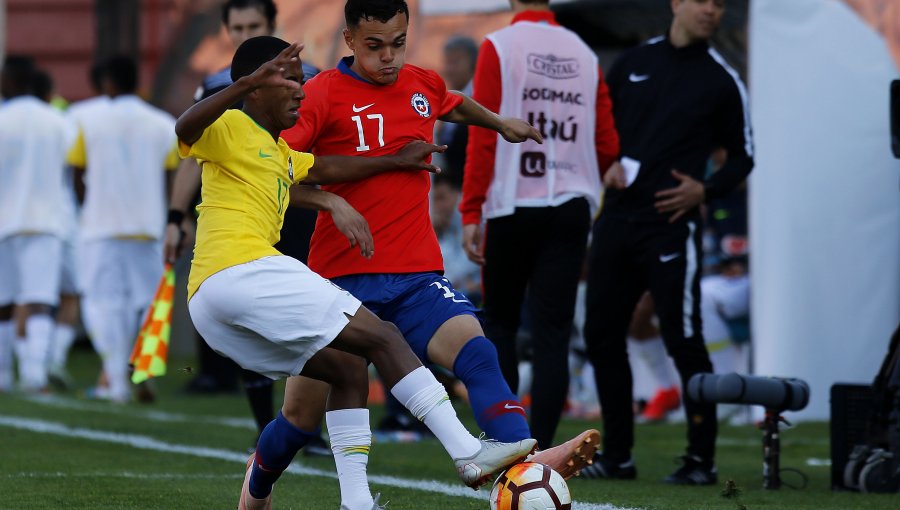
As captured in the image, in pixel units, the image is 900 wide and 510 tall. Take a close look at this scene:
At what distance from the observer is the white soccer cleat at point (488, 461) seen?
4.72m

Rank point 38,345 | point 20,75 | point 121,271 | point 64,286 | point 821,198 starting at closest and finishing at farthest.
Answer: point 821,198 < point 121,271 < point 38,345 < point 20,75 < point 64,286

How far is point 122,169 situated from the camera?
12320 mm

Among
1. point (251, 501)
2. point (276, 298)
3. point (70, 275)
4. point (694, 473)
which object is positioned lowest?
point (70, 275)

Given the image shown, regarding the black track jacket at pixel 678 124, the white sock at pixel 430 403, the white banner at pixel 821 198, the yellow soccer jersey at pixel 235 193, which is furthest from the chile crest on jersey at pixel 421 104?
the white banner at pixel 821 198

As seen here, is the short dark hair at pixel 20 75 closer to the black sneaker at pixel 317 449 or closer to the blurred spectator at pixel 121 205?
the blurred spectator at pixel 121 205

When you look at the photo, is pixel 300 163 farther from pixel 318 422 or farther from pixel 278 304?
pixel 318 422

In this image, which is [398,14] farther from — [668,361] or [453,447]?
[668,361]

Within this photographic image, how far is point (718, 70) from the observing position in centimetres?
699

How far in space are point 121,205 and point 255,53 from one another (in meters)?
7.34

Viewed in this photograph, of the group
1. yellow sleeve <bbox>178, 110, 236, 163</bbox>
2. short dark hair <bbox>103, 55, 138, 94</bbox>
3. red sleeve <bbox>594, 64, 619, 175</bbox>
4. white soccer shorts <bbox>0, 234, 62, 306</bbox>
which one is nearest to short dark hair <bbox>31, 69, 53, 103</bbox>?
short dark hair <bbox>103, 55, 138, 94</bbox>

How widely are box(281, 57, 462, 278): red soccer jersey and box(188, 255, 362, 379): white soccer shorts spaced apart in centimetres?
57

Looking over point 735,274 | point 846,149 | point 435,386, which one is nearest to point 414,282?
point 435,386

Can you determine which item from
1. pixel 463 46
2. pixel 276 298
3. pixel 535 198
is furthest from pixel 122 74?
pixel 276 298

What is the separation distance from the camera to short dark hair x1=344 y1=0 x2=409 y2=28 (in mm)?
5250
